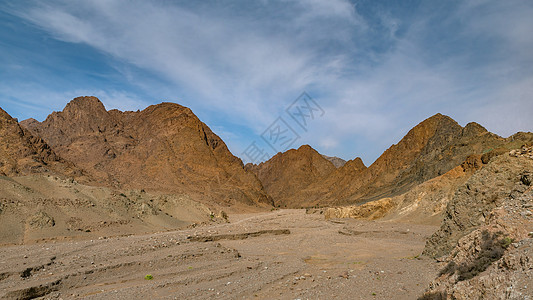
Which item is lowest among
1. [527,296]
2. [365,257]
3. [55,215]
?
[365,257]

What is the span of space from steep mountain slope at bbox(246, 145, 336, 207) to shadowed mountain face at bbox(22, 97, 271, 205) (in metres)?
45.0

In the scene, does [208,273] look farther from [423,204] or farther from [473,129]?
[473,129]

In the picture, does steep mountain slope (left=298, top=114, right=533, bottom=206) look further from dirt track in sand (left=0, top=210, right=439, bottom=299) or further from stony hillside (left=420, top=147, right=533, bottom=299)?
stony hillside (left=420, top=147, right=533, bottom=299)

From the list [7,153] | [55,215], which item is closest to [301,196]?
[7,153]

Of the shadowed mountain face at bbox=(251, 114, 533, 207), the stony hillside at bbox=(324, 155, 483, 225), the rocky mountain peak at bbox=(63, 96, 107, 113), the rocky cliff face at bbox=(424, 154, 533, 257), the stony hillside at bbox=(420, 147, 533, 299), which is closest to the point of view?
the stony hillside at bbox=(420, 147, 533, 299)

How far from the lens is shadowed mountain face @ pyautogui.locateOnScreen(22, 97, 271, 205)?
→ 79000mm

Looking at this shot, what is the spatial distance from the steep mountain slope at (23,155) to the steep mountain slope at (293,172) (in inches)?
3429

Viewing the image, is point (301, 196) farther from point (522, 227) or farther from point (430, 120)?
point (522, 227)

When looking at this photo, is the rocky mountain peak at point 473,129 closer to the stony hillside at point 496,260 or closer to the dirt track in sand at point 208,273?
the dirt track in sand at point 208,273

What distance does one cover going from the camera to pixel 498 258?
15.5 feet

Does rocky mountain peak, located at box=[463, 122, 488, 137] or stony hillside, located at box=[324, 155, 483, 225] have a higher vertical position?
rocky mountain peak, located at box=[463, 122, 488, 137]

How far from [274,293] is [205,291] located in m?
1.82

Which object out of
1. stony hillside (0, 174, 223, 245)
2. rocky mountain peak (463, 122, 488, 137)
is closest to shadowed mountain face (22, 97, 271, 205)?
stony hillside (0, 174, 223, 245)

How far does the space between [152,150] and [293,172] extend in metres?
77.3
